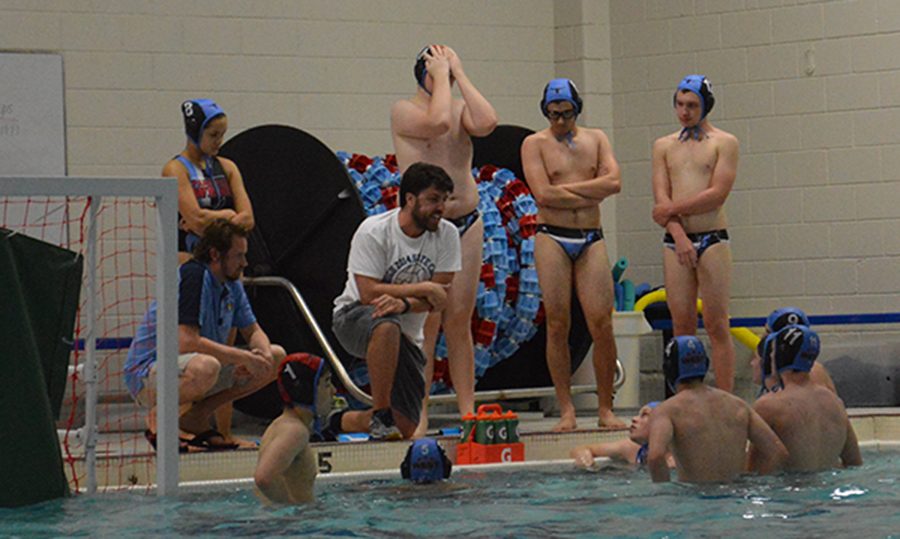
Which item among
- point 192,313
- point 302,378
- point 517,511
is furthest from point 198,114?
point 517,511

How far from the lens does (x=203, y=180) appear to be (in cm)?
780

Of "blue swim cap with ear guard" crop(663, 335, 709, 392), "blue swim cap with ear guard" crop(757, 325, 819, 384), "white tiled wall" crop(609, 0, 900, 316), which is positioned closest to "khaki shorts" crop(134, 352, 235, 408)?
"blue swim cap with ear guard" crop(663, 335, 709, 392)

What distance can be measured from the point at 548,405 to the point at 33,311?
5293 mm

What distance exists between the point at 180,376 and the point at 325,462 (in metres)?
0.81

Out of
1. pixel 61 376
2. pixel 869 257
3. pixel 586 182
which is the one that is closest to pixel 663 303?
pixel 869 257

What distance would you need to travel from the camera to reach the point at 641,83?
1145cm

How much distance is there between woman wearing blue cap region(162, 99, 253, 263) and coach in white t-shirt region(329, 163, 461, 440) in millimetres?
705

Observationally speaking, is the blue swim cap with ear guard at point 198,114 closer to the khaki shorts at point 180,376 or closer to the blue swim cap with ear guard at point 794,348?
the khaki shorts at point 180,376

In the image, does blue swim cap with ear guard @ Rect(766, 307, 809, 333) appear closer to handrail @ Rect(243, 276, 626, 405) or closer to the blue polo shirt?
handrail @ Rect(243, 276, 626, 405)

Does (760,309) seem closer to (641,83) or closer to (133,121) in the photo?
(641,83)

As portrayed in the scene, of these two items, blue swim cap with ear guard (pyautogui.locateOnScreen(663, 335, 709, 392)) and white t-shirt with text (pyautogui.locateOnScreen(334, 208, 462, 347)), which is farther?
white t-shirt with text (pyautogui.locateOnScreen(334, 208, 462, 347))

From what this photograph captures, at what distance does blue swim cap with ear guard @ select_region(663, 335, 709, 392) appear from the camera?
5848mm

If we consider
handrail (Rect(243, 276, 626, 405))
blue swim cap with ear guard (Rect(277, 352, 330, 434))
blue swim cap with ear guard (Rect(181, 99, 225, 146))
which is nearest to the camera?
blue swim cap with ear guard (Rect(277, 352, 330, 434))

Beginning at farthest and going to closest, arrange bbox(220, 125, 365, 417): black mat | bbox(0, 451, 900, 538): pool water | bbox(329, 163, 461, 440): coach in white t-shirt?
bbox(220, 125, 365, 417): black mat, bbox(329, 163, 461, 440): coach in white t-shirt, bbox(0, 451, 900, 538): pool water
